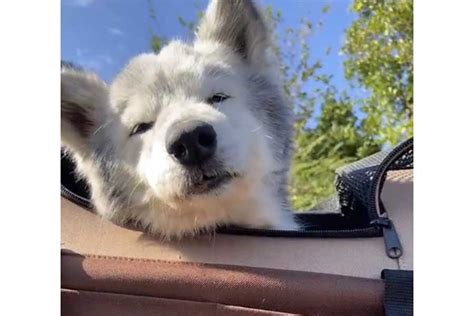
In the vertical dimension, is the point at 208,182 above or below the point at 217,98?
below

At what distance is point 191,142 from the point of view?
86 centimetres

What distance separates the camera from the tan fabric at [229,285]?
0.79 meters

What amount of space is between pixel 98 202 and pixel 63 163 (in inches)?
6.2

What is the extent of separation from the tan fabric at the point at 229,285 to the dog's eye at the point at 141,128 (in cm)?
22

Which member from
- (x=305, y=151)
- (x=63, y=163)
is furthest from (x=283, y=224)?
(x=305, y=151)

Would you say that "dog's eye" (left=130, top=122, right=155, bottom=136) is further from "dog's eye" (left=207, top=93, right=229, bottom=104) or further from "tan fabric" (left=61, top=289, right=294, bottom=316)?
"tan fabric" (left=61, top=289, right=294, bottom=316)

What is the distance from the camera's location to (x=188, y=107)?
0.94 meters

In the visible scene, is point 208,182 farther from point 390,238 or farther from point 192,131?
point 390,238

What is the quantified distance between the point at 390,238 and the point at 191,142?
30 centimetres

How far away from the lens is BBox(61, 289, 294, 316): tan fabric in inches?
32.0

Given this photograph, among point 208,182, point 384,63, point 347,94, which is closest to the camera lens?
point 208,182

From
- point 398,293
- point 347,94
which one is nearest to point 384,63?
point 347,94

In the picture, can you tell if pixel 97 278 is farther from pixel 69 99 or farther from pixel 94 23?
pixel 94 23

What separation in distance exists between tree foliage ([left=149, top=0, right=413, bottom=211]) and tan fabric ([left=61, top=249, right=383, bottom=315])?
0.46 meters
